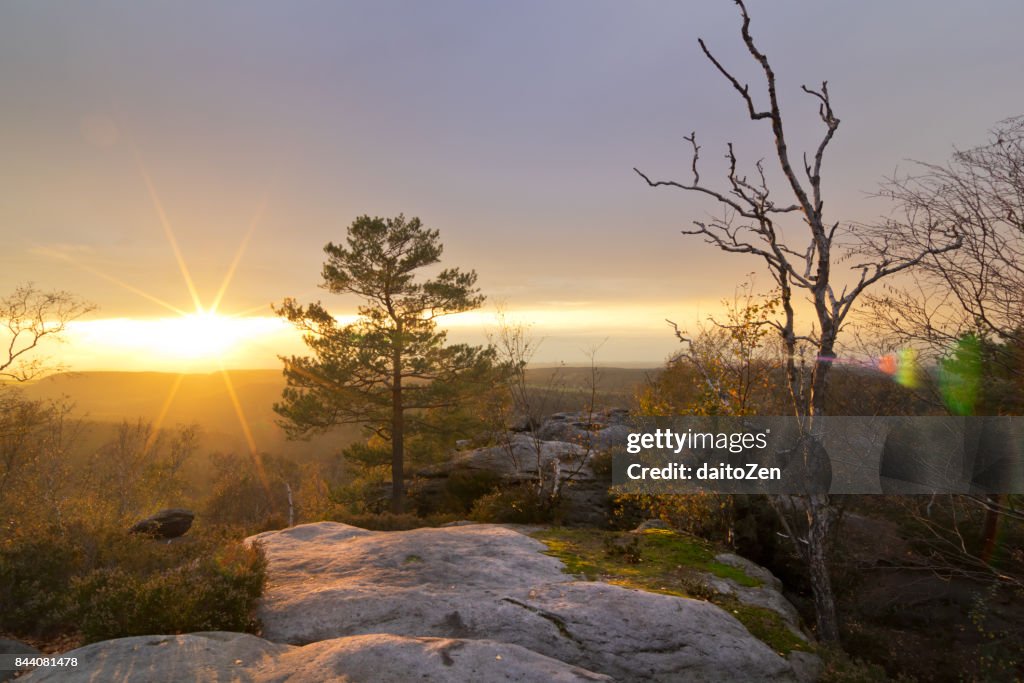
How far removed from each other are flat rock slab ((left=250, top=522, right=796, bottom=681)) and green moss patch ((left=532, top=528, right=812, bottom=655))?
680 mm

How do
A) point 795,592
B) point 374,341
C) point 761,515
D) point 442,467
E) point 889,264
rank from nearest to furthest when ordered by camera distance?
1. point 889,264
2. point 795,592
3. point 761,515
4. point 442,467
5. point 374,341

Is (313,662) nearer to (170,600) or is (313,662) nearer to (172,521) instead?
(170,600)

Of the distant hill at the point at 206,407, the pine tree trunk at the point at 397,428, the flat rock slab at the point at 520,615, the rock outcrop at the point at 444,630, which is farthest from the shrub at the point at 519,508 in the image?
the distant hill at the point at 206,407

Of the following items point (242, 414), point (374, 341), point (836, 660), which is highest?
A: point (374, 341)

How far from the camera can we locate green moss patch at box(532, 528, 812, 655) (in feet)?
29.7

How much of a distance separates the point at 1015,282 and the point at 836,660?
20.9 ft

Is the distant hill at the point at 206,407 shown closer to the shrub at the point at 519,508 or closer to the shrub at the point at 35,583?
the shrub at the point at 519,508

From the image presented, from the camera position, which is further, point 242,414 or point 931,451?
point 242,414

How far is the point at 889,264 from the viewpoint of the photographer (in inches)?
397

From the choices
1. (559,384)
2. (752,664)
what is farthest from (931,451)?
(752,664)

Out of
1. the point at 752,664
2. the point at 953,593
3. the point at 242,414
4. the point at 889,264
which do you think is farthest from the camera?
the point at 242,414

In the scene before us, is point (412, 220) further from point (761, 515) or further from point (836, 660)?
point (836, 660)

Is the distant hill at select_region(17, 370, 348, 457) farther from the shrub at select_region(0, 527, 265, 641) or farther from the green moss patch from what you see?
the green moss patch

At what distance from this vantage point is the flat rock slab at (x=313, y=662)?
5535mm
